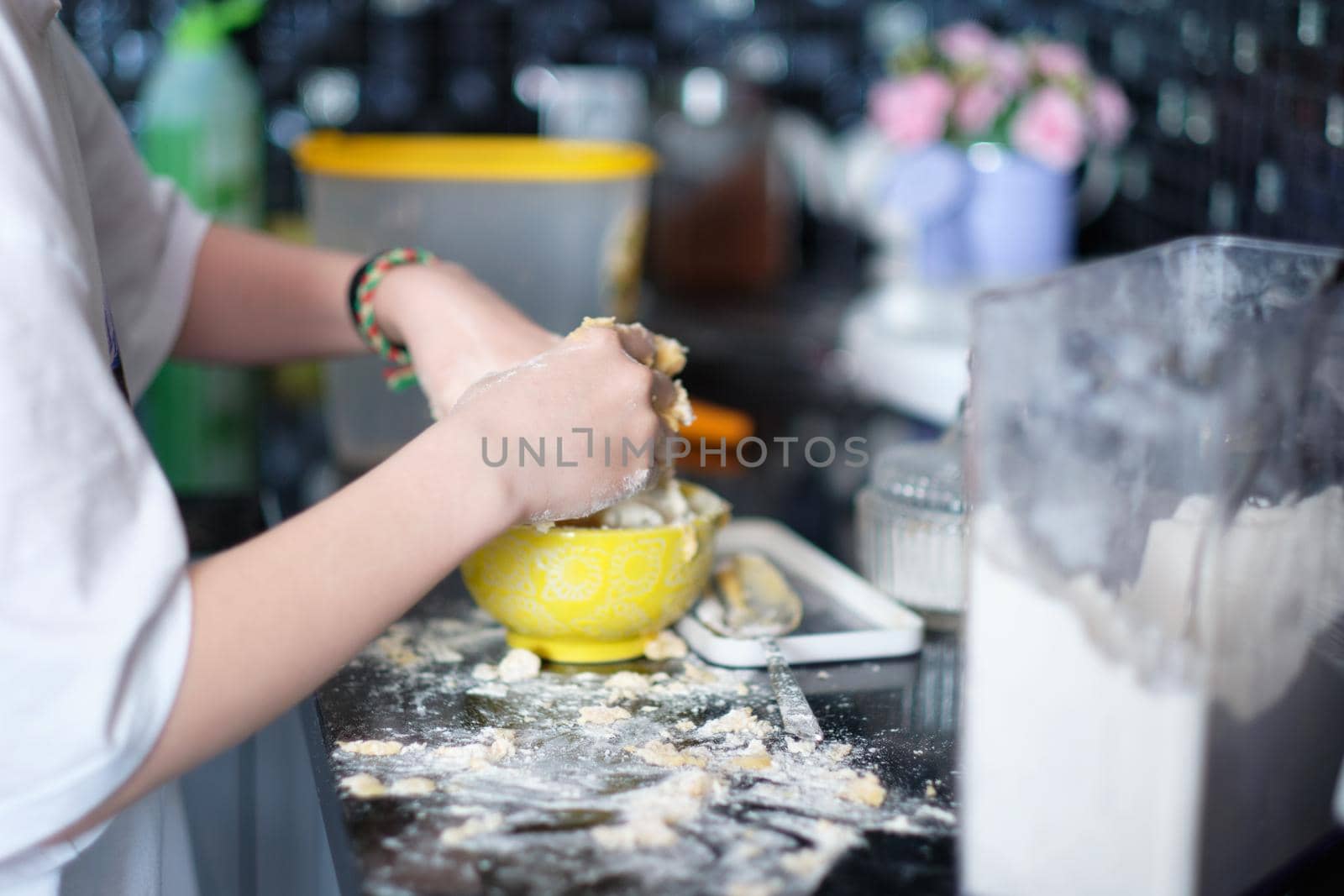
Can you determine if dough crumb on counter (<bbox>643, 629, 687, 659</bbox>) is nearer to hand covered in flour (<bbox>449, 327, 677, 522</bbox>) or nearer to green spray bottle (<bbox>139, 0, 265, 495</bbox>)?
hand covered in flour (<bbox>449, 327, 677, 522</bbox>)

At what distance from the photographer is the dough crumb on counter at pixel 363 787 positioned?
648mm

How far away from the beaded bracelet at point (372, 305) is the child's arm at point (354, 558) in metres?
0.30

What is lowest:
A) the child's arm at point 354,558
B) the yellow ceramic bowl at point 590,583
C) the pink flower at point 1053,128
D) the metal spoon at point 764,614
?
the metal spoon at point 764,614

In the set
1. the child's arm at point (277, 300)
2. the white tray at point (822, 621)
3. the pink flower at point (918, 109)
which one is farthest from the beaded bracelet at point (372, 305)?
the pink flower at point (918, 109)

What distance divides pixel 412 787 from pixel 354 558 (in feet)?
0.43

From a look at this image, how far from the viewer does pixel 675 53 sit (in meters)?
2.10

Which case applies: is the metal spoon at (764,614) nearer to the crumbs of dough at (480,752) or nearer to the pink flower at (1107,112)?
the crumbs of dough at (480,752)

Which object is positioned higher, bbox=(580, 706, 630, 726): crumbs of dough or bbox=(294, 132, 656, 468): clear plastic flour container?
bbox=(294, 132, 656, 468): clear plastic flour container

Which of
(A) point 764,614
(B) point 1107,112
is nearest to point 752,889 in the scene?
(A) point 764,614

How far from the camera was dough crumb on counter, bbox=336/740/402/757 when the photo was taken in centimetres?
70

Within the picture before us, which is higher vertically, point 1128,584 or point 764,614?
point 1128,584

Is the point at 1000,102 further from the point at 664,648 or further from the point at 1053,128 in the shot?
the point at 664,648

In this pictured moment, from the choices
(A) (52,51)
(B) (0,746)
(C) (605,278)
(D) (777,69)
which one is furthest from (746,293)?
(B) (0,746)

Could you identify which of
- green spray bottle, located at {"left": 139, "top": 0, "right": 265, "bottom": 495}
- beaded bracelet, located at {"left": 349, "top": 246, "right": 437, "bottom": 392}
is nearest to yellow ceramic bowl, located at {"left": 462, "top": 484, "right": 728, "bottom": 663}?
beaded bracelet, located at {"left": 349, "top": 246, "right": 437, "bottom": 392}
